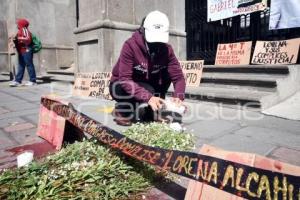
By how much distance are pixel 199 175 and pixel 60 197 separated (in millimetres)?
922

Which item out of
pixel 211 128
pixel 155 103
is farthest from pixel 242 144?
pixel 155 103

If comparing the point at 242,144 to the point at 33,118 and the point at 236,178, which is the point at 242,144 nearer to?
the point at 236,178

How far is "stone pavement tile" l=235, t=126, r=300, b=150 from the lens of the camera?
2.87 meters

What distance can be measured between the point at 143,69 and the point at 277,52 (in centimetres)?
316

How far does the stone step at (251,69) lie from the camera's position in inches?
184

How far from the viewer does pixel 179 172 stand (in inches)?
65.2

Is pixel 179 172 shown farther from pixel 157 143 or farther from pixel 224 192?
pixel 157 143

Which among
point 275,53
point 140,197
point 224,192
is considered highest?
point 275,53

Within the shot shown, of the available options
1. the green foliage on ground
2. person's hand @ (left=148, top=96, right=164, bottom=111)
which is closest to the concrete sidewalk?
the green foliage on ground

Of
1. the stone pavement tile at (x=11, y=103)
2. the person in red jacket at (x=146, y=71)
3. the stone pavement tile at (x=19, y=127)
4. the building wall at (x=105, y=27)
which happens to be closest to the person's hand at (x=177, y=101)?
the person in red jacket at (x=146, y=71)

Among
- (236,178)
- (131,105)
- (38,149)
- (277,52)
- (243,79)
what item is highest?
(277,52)

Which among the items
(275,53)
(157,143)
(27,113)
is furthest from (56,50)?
(157,143)

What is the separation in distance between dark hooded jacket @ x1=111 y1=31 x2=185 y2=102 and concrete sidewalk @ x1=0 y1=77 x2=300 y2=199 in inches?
23.4

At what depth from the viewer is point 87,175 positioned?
207cm
